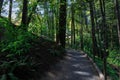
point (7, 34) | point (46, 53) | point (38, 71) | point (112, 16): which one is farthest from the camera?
point (112, 16)

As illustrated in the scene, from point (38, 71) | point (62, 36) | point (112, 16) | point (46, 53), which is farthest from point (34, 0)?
point (112, 16)

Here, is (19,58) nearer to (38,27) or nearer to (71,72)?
(71,72)

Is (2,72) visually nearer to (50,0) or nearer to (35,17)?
(50,0)

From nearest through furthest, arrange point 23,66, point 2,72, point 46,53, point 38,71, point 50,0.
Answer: point 2,72 → point 23,66 → point 38,71 → point 46,53 → point 50,0

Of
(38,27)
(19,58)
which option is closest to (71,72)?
(19,58)

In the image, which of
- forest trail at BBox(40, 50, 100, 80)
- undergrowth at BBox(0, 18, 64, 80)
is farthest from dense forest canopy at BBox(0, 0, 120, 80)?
forest trail at BBox(40, 50, 100, 80)

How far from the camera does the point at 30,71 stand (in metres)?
8.88

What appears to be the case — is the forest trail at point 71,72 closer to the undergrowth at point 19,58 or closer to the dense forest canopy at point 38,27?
the undergrowth at point 19,58

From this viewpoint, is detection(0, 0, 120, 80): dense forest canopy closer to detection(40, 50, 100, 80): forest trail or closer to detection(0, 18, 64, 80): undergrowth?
detection(0, 18, 64, 80): undergrowth

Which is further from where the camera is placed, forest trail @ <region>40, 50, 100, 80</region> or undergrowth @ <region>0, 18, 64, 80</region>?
forest trail @ <region>40, 50, 100, 80</region>

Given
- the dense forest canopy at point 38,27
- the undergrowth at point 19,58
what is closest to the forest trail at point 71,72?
the undergrowth at point 19,58

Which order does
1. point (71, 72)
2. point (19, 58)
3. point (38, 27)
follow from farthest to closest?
point (38, 27), point (71, 72), point (19, 58)

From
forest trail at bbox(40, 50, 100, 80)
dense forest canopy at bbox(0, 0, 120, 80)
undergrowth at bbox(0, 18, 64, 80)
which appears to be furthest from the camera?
forest trail at bbox(40, 50, 100, 80)

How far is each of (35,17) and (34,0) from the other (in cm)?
202
